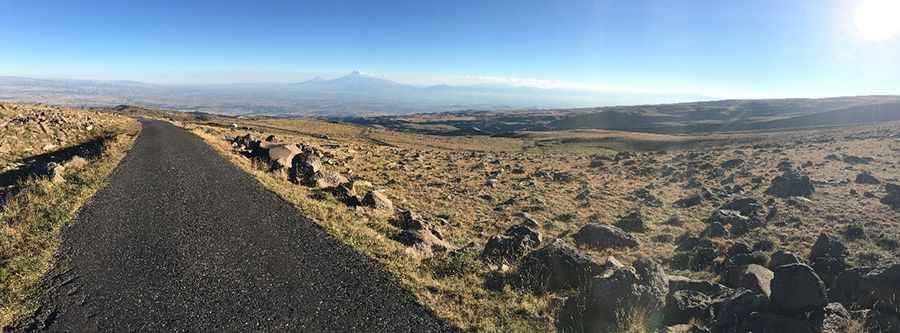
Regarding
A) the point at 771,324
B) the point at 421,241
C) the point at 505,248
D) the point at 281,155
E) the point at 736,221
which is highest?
the point at 281,155

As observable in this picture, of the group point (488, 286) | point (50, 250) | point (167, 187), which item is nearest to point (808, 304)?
point (488, 286)

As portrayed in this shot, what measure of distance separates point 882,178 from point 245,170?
42490 mm

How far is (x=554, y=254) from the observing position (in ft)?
39.9

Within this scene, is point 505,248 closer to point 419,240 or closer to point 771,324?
point 419,240

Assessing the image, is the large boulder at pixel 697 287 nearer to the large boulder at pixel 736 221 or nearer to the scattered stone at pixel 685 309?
the scattered stone at pixel 685 309

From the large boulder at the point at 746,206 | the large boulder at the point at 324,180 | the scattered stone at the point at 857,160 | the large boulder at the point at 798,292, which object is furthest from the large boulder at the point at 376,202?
the scattered stone at the point at 857,160

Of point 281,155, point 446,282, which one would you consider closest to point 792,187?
point 446,282

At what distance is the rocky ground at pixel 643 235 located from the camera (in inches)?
366

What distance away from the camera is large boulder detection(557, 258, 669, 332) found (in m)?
8.87

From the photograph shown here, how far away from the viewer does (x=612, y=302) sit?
29.9 ft

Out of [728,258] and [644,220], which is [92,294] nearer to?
[728,258]

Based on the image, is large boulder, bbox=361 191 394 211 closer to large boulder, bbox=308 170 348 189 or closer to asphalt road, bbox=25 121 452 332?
large boulder, bbox=308 170 348 189

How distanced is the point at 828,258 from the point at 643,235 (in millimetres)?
7981

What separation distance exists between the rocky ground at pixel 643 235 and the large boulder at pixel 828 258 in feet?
0.25
